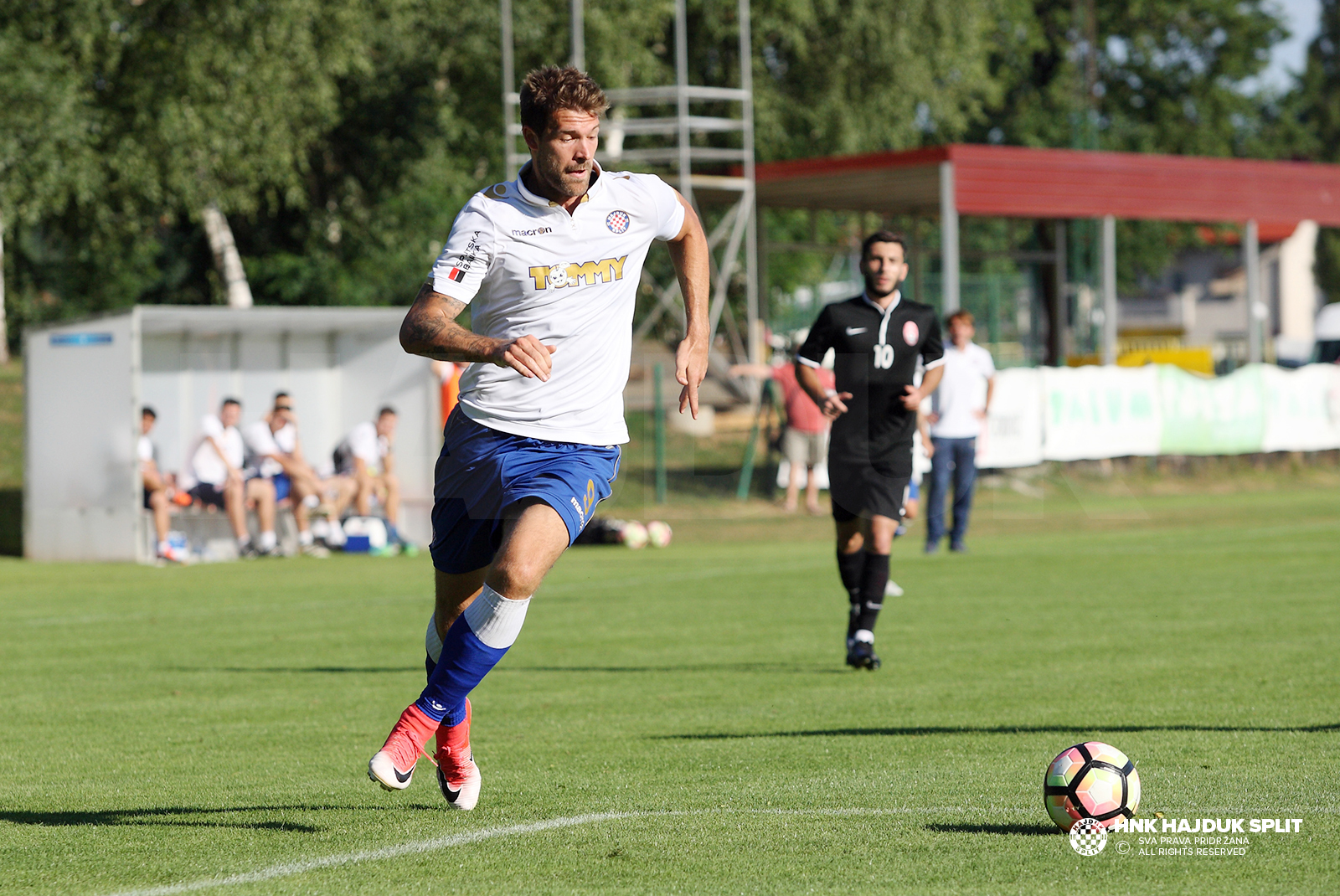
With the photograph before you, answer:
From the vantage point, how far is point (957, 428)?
17406 millimetres

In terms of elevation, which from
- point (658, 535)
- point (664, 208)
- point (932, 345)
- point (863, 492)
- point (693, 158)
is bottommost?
point (658, 535)

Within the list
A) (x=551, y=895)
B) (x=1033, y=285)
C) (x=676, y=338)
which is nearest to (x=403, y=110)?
(x=676, y=338)

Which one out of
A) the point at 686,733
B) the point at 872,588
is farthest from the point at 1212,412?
the point at 686,733

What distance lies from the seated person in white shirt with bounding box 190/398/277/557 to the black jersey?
10.4m

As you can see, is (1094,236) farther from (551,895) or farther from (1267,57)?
(551,895)

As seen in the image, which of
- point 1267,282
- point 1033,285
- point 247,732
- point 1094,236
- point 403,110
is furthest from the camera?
point 1267,282

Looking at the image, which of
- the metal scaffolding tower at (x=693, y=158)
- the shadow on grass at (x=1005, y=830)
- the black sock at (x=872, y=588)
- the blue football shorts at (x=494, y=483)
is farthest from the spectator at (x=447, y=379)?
the shadow on grass at (x=1005, y=830)

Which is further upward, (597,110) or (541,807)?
(597,110)

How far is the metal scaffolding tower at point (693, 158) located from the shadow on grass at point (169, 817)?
23823 mm

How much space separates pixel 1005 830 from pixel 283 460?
15270mm

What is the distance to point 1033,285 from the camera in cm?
4206

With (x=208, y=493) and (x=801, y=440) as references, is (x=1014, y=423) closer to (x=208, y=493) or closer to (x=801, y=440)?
(x=801, y=440)

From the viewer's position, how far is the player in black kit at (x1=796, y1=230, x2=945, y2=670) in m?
9.48

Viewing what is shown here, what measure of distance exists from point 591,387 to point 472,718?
110 inches
